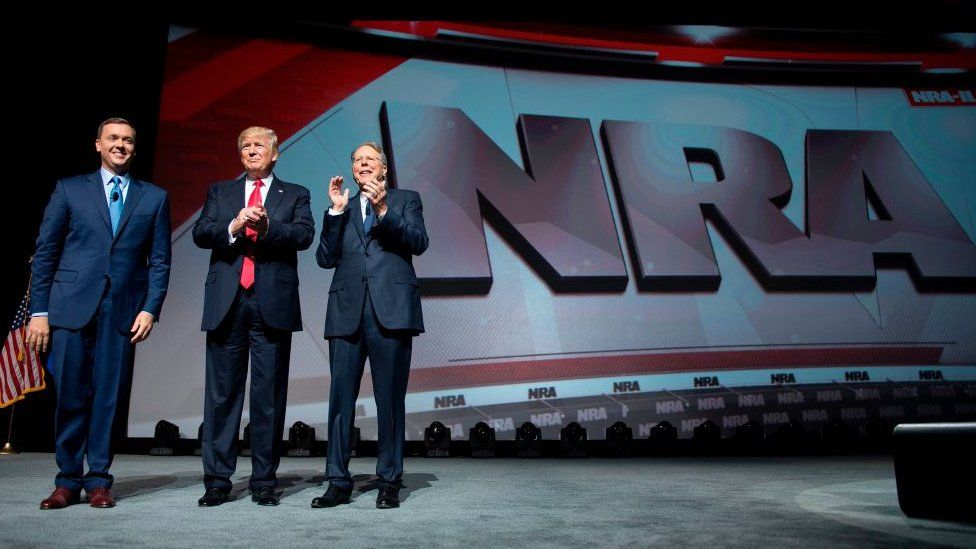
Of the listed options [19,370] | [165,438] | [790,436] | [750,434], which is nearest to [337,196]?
A: [165,438]

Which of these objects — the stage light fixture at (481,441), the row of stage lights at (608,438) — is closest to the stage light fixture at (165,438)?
the row of stage lights at (608,438)

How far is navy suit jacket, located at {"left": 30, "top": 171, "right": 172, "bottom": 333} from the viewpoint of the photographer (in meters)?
2.52

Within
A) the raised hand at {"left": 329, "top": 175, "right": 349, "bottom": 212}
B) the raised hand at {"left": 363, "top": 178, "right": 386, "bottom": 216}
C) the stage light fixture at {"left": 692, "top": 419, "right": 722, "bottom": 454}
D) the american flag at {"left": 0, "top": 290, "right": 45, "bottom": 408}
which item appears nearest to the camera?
the raised hand at {"left": 363, "top": 178, "right": 386, "bottom": 216}

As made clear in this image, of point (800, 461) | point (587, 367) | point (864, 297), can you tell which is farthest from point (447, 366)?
point (864, 297)

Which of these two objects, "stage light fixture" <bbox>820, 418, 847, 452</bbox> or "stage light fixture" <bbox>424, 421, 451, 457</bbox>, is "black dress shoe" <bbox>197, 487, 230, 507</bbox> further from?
"stage light fixture" <bbox>820, 418, 847, 452</bbox>

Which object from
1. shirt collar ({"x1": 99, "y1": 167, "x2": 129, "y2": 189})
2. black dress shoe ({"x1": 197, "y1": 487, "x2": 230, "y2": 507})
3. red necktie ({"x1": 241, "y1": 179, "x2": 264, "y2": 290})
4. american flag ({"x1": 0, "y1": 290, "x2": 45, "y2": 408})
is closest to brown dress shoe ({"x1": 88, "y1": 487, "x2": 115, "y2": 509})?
black dress shoe ({"x1": 197, "y1": 487, "x2": 230, "y2": 507})

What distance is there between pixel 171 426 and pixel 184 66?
8.79ft

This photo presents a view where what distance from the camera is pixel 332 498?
98.3 inches

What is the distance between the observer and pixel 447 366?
5.09m

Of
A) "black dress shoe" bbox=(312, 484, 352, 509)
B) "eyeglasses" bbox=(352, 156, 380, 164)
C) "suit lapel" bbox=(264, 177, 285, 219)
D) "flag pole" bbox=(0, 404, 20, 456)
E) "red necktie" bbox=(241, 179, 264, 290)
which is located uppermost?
"eyeglasses" bbox=(352, 156, 380, 164)

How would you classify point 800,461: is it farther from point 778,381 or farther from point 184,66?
point 184,66

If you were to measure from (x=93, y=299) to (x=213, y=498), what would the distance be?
0.86 m

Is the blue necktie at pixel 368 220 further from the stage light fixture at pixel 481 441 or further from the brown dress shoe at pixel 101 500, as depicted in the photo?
the stage light fixture at pixel 481 441

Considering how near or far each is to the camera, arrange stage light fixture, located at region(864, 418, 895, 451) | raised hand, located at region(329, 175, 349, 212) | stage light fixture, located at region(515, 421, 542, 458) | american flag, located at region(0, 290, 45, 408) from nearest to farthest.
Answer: raised hand, located at region(329, 175, 349, 212)
american flag, located at region(0, 290, 45, 408)
stage light fixture, located at region(515, 421, 542, 458)
stage light fixture, located at region(864, 418, 895, 451)
